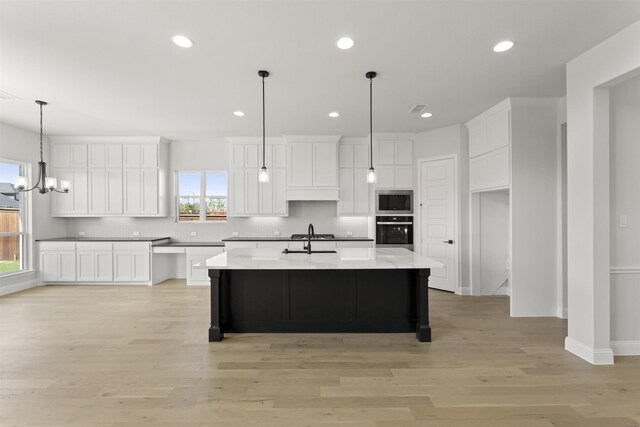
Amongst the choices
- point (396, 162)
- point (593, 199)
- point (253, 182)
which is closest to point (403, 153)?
point (396, 162)

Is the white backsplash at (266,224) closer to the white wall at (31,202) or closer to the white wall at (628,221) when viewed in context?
the white wall at (31,202)

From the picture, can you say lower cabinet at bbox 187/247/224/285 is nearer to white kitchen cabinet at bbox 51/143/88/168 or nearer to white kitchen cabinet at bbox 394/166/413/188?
white kitchen cabinet at bbox 51/143/88/168

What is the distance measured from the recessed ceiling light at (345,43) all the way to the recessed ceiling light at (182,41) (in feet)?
4.25

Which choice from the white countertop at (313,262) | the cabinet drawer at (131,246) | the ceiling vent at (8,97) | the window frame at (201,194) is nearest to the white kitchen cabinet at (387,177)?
the white countertop at (313,262)

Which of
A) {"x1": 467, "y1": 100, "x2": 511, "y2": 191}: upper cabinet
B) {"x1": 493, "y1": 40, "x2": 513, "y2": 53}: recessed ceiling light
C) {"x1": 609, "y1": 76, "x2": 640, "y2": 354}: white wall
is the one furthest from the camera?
{"x1": 467, "y1": 100, "x2": 511, "y2": 191}: upper cabinet

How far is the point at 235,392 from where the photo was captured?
2.33m

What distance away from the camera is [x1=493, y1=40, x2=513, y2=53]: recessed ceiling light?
8.85 feet

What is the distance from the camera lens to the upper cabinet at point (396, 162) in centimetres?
583

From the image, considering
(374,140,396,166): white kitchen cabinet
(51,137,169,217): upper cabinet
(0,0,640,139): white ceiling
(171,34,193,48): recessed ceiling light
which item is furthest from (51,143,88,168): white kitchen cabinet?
(374,140,396,166): white kitchen cabinet

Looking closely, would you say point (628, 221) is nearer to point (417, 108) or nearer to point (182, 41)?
point (417, 108)

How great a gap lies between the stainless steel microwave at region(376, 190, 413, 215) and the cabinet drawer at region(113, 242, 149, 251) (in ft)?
14.8

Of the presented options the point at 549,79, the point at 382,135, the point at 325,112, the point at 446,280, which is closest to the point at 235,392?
the point at 325,112

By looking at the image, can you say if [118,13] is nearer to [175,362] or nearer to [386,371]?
[175,362]

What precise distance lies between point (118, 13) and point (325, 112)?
9.11ft
